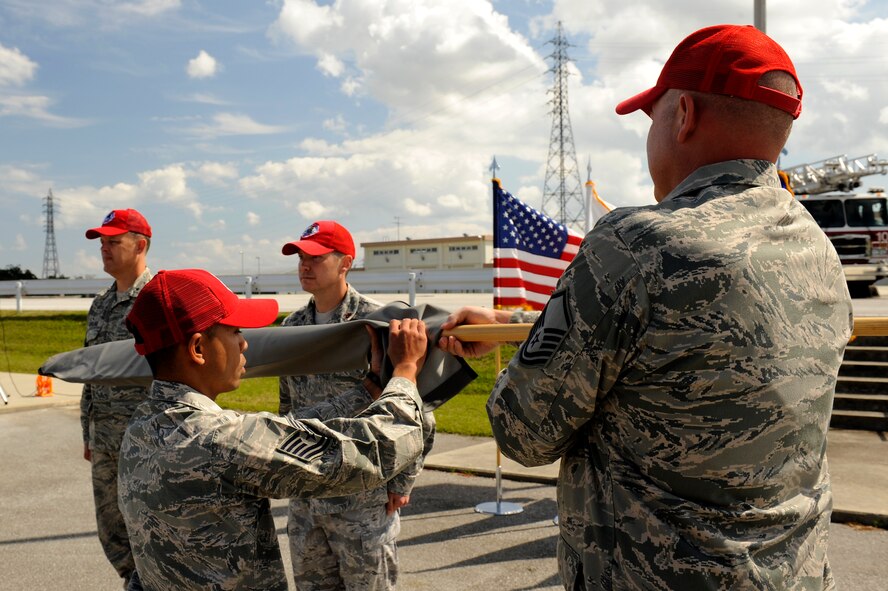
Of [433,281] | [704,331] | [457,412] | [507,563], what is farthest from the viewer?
[433,281]

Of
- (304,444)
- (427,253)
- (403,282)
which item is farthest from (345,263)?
(427,253)

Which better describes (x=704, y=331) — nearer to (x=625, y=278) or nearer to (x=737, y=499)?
(x=625, y=278)

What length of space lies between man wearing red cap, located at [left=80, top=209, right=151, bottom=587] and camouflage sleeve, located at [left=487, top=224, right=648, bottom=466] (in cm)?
374

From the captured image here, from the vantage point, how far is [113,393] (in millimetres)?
4898

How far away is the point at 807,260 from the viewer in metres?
1.69

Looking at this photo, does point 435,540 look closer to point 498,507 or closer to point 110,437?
point 498,507

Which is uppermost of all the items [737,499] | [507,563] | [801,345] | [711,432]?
[801,345]

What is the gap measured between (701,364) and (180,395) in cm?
140

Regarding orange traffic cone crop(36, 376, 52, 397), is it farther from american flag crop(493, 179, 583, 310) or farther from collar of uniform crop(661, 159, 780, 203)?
collar of uniform crop(661, 159, 780, 203)

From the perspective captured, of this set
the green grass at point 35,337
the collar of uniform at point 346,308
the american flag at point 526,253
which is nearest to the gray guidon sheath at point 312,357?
the collar of uniform at point 346,308

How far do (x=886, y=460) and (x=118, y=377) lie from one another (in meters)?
7.63

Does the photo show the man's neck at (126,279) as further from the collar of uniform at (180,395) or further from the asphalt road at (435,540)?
the collar of uniform at (180,395)

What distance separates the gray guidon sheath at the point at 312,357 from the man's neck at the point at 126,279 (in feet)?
6.60

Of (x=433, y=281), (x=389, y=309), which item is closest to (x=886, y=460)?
(x=389, y=309)
